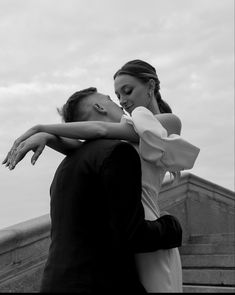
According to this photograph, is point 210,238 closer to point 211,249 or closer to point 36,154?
point 211,249

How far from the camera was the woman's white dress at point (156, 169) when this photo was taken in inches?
63.4

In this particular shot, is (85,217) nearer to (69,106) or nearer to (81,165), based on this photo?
(81,165)

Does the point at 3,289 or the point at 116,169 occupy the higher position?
the point at 116,169

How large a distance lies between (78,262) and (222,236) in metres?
6.03

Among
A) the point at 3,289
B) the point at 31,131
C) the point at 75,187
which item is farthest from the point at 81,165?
the point at 3,289

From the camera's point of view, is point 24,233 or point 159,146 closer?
point 159,146

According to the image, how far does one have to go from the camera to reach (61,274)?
1.53 m

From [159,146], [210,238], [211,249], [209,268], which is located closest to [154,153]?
[159,146]

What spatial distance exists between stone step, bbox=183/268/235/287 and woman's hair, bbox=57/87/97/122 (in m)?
3.96

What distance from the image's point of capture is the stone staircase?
5.18 metres

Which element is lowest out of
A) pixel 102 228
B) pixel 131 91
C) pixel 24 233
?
pixel 24 233

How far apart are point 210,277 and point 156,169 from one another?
4040 millimetres

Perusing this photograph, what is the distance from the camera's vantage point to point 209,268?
5758 millimetres

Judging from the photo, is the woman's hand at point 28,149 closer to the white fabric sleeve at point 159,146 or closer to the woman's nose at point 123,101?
the white fabric sleeve at point 159,146
